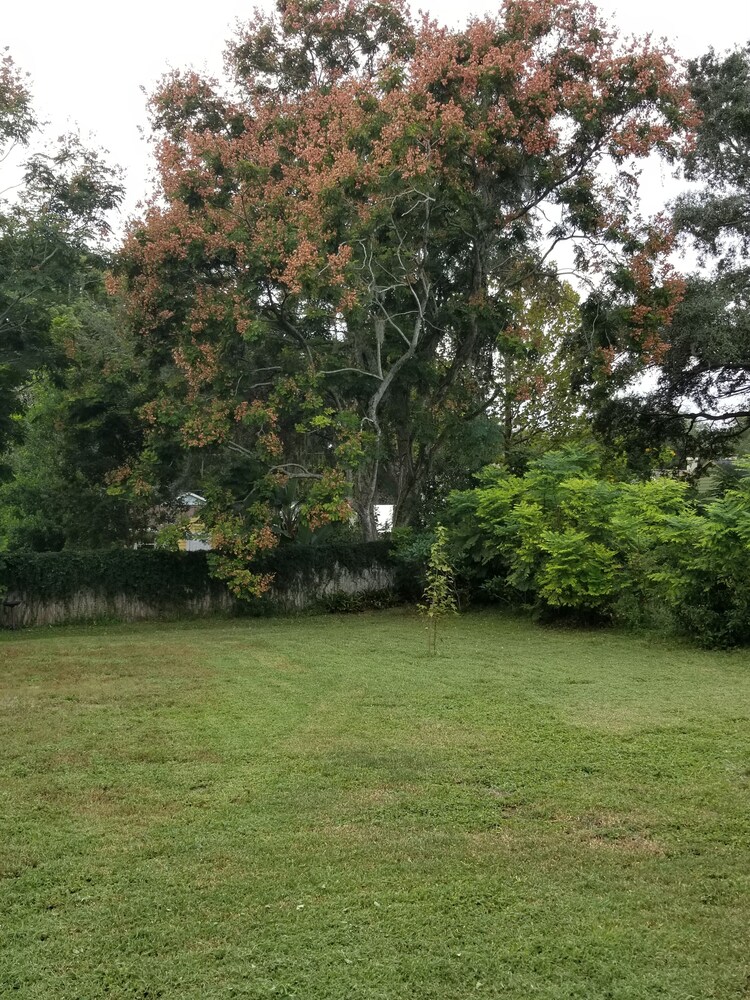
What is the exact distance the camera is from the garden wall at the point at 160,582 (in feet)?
45.9

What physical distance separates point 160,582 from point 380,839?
11.1m

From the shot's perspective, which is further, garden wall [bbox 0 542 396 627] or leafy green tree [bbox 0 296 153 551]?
leafy green tree [bbox 0 296 153 551]

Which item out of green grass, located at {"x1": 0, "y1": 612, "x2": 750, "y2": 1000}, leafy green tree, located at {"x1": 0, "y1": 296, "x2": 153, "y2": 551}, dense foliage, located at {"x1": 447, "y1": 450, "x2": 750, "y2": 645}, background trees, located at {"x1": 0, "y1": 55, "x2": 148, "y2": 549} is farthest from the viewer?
leafy green tree, located at {"x1": 0, "y1": 296, "x2": 153, "y2": 551}

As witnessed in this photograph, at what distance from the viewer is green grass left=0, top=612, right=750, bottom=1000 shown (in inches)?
120

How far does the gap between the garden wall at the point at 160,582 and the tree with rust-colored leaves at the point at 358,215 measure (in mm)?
1514

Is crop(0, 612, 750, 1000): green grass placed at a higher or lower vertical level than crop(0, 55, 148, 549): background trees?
lower

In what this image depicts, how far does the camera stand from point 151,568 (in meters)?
14.5

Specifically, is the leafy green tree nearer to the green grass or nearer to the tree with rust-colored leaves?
the tree with rust-colored leaves

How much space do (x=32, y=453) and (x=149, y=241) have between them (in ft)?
21.4

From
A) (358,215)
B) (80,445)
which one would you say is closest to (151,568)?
(80,445)

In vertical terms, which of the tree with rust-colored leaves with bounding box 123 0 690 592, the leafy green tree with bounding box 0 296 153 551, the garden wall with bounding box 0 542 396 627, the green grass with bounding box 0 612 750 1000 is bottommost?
the green grass with bounding box 0 612 750 1000

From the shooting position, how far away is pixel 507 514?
12789 mm

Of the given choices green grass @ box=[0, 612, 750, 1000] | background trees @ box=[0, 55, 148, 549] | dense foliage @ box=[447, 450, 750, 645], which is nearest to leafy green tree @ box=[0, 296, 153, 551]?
background trees @ box=[0, 55, 148, 549]

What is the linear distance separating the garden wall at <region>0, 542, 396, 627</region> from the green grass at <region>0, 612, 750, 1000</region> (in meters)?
6.43
